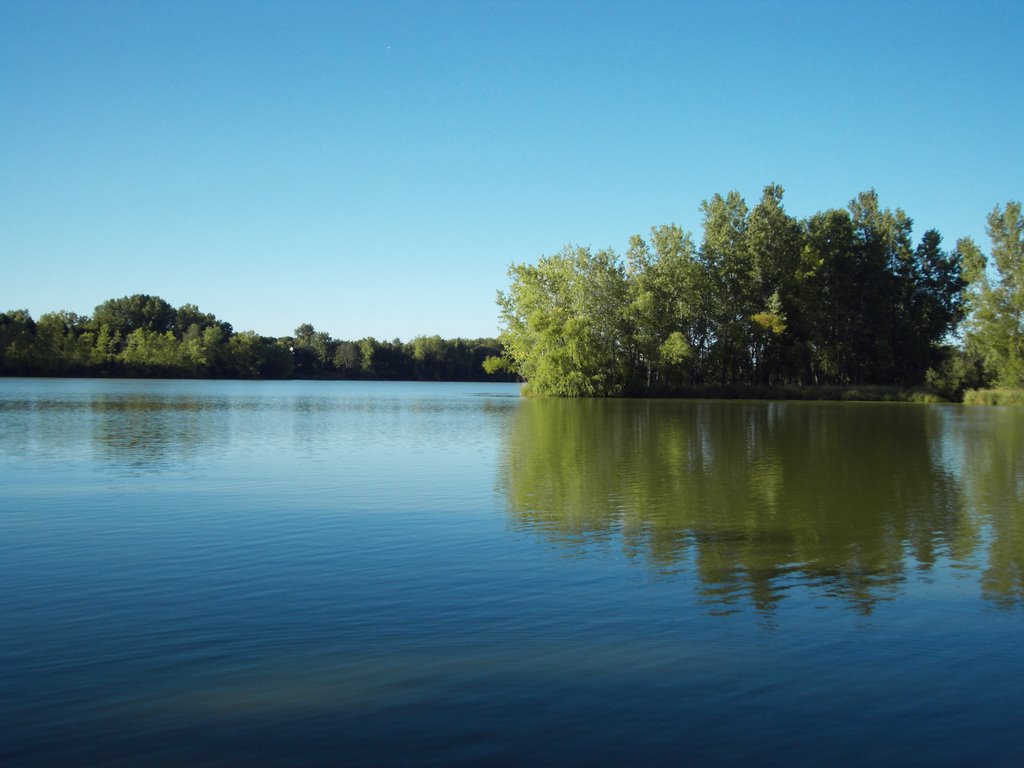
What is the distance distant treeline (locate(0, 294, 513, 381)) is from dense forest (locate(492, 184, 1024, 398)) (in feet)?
260

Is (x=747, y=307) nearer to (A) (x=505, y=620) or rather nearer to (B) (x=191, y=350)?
(A) (x=505, y=620)

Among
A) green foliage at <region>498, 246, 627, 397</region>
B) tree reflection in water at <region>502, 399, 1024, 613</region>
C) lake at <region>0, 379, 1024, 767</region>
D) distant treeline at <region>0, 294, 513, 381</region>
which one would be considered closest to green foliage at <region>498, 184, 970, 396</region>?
green foliage at <region>498, 246, 627, 397</region>

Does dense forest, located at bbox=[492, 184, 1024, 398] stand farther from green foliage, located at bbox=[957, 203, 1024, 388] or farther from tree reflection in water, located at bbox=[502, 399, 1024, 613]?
tree reflection in water, located at bbox=[502, 399, 1024, 613]

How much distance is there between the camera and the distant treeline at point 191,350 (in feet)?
408

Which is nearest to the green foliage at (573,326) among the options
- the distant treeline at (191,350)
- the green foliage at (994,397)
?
the green foliage at (994,397)

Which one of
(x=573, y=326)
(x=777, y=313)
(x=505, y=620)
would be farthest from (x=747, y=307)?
(x=505, y=620)

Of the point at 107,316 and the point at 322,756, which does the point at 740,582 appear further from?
the point at 107,316

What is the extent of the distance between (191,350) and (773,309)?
100643mm

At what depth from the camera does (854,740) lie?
525cm

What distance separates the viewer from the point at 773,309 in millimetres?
71250

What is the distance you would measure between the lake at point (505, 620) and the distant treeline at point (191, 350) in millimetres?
122721

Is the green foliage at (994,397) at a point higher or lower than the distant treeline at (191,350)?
lower

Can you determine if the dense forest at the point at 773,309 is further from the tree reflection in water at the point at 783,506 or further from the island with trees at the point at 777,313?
the tree reflection in water at the point at 783,506

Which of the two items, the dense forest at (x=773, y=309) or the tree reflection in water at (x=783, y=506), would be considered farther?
the dense forest at (x=773, y=309)
